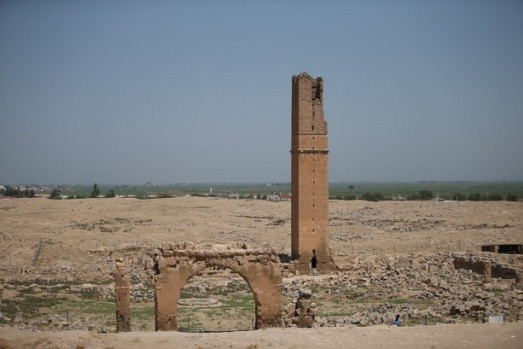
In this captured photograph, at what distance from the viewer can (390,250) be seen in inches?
1578

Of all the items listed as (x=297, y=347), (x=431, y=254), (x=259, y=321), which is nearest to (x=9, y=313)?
(x=259, y=321)

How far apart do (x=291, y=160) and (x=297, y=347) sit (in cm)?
1819

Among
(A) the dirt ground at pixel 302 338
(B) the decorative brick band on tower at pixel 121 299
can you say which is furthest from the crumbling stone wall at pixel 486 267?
(B) the decorative brick band on tower at pixel 121 299

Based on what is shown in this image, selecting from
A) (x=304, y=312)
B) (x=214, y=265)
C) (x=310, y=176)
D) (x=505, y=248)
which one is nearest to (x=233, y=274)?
(x=310, y=176)

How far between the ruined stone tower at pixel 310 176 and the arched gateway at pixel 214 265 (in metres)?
13.5

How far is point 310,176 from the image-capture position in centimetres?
3145

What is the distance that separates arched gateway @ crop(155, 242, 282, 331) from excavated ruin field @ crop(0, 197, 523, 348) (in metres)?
1.39

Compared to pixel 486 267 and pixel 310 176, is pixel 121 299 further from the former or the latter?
pixel 486 267

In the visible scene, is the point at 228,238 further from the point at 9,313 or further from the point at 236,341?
the point at 236,341

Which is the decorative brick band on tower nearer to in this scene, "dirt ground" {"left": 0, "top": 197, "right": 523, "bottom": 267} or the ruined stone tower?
the ruined stone tower

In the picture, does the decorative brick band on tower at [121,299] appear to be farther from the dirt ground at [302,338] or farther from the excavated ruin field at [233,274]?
the dirt ground at [302,338]

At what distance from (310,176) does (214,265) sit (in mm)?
Result: 14983

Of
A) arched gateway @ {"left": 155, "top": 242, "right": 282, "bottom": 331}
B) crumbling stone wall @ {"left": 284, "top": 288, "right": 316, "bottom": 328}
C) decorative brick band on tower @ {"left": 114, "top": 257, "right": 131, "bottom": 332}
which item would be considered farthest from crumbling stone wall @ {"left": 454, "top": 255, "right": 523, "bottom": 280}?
decorative brick band on tower @ {"left": 114, "top": 257, "right": 131, "bottom": 332}

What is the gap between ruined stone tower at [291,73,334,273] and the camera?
102 feet
